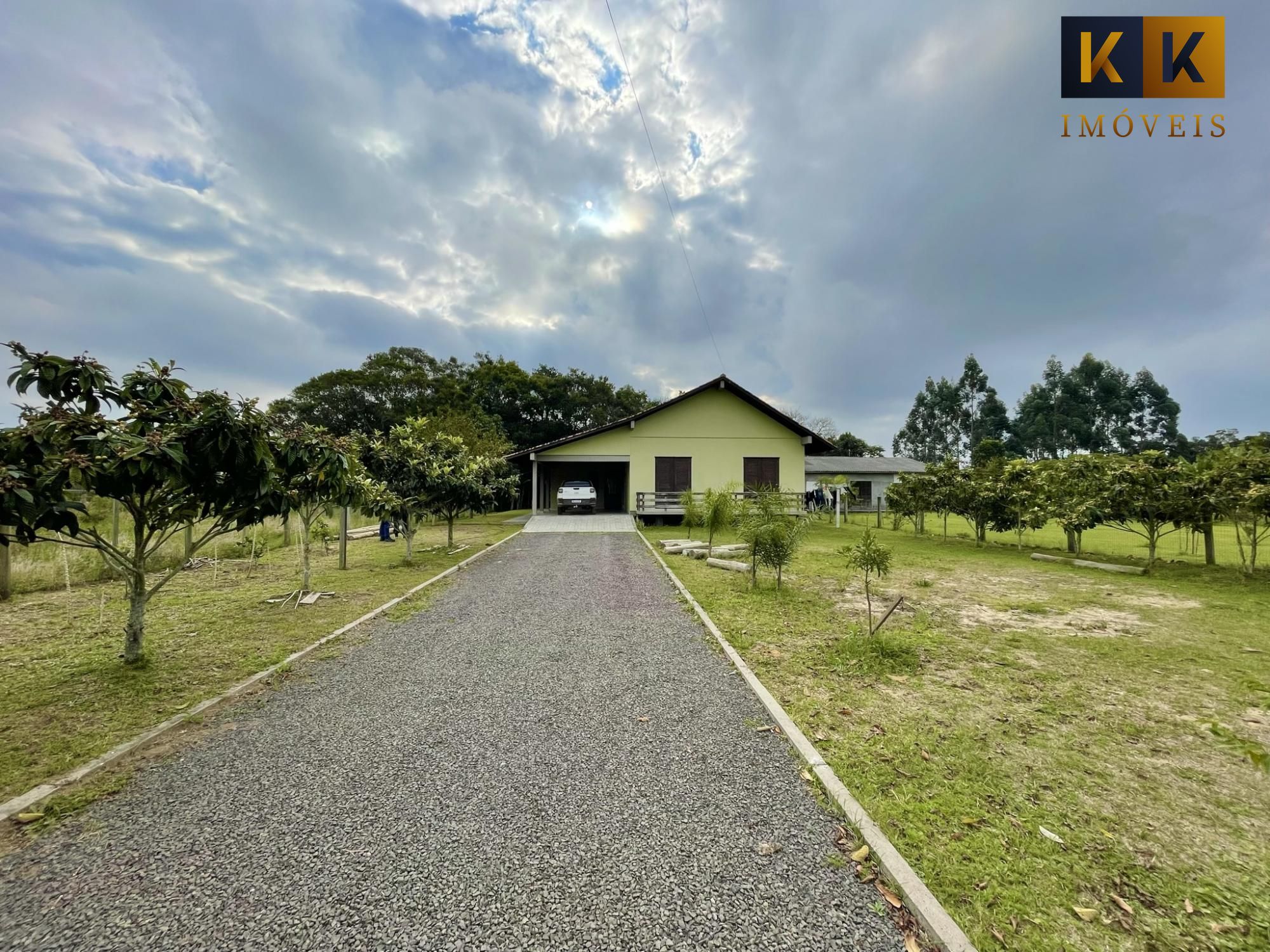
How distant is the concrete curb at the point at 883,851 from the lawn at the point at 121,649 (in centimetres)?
425

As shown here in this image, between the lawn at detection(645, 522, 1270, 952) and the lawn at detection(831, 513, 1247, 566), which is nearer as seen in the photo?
the lawn at detection(645, 522, 1270, 952)

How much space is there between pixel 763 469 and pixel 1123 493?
1177cm

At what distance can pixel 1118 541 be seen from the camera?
17.2 meters

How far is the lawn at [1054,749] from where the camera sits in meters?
1.99

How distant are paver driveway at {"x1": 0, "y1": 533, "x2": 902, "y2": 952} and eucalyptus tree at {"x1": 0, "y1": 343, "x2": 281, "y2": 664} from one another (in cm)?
174

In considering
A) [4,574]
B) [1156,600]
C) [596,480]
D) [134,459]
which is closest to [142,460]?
[134,459]

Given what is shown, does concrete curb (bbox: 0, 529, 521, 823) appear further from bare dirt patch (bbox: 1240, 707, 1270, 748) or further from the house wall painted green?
the house wall painted green

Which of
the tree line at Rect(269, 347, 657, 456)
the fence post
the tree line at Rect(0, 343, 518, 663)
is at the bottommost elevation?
the fence post

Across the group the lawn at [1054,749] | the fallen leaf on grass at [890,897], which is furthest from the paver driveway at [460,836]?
the lawn at [1054,749]

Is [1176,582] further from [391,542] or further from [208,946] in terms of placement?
[391,542]

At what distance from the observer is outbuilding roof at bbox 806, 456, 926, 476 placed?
1256 inches

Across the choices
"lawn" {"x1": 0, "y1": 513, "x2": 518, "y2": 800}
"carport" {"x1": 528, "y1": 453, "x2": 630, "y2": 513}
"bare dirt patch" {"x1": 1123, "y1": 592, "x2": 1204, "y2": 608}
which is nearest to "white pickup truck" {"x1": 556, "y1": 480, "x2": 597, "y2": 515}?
"carport" {"x1": 528, "y1": 453, "x2": 630, "y2": 513}

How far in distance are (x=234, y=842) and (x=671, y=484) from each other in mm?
19381

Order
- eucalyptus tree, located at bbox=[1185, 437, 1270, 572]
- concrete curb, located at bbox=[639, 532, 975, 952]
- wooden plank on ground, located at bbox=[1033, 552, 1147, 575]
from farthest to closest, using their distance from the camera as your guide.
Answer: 1. wooden plank on ground, located at bbox=[1033, 552, 1147, 575]
2. eucalyptus tree, located at bbox=[1185, 437, 1270, 572]
3. concrete curb, located at bbox=[639, 532, 975, 952]
